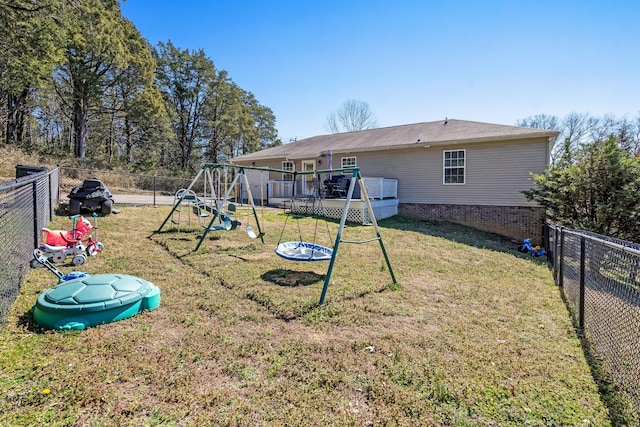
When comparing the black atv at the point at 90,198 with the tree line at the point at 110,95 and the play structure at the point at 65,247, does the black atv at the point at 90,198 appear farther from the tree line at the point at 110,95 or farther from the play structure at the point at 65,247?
the tree line at the point at 110,95

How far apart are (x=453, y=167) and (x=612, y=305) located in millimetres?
10338

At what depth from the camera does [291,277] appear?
5121 mm

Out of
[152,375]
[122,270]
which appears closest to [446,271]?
[152,375]

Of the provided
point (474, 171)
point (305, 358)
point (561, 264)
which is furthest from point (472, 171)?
point (305, 358)

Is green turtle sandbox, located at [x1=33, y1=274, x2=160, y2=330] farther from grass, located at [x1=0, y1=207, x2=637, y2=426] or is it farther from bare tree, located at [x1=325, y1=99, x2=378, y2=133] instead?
bare tree, located at [x1=325, y1=99, x2=378, y2=133]

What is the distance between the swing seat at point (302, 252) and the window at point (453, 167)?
9.09 metres

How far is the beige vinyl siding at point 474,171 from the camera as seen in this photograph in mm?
11219

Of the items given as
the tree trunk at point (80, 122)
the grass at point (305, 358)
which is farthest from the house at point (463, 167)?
the tree trunk at point (80, 122)

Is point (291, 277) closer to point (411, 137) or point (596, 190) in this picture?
point (596, 190)

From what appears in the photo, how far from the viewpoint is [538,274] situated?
6.31 metres

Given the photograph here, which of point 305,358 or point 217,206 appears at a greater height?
point 217,206

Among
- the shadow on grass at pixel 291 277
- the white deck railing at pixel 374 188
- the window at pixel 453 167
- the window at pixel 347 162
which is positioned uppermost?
the window at pixel 347 162

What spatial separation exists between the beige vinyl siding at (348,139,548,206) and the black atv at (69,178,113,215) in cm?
1055

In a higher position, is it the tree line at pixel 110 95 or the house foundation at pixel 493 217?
the tree line at pixel 110 95
